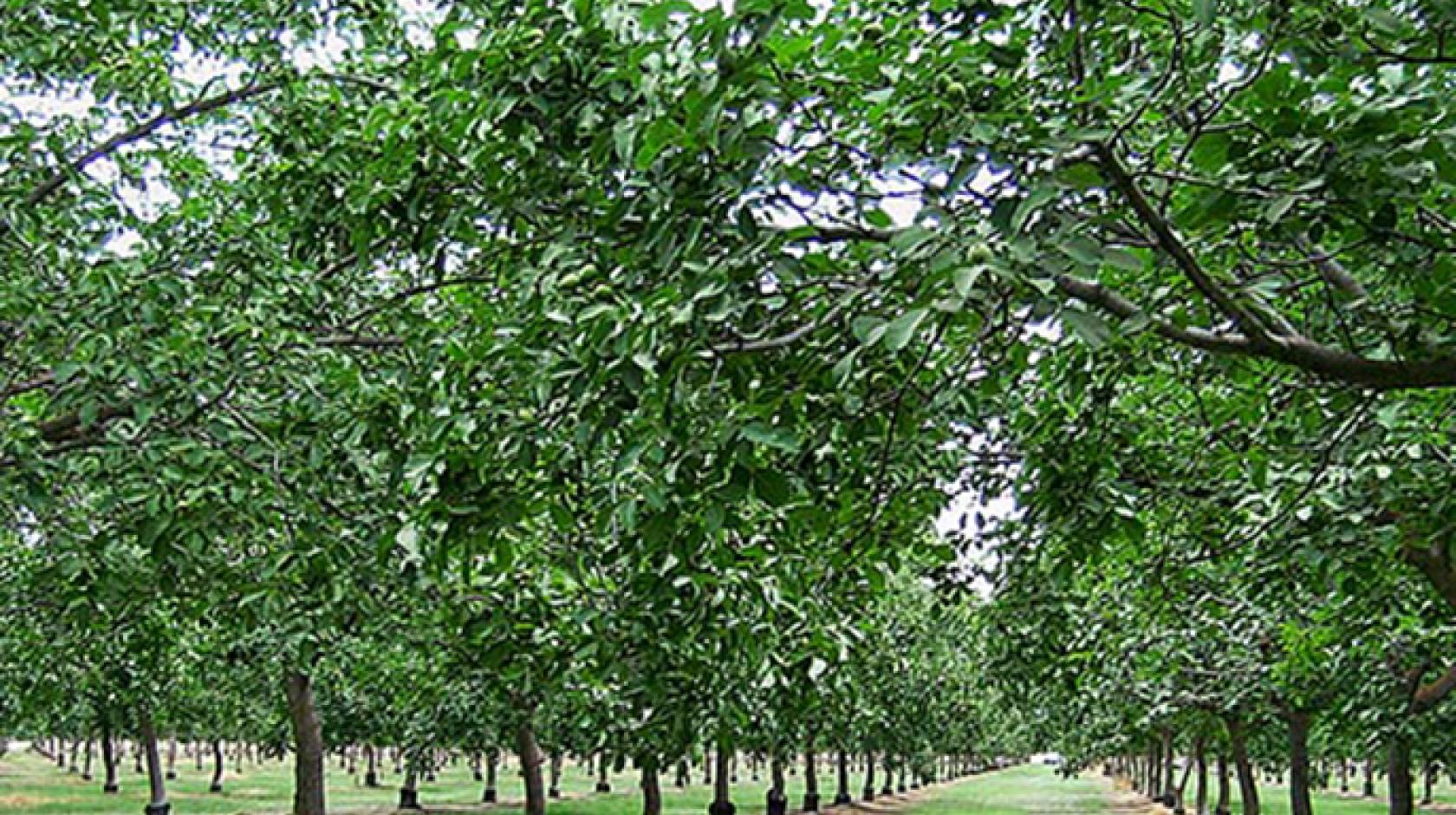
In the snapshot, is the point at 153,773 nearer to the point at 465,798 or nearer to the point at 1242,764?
the point at 465,798

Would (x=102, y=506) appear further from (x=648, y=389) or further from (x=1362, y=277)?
(x=1362, y=277)

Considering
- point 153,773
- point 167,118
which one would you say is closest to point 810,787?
point 153,773

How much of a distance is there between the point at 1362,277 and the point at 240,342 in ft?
17.4

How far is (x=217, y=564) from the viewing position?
7.16m

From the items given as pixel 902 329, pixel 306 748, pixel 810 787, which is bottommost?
pixel 810 787

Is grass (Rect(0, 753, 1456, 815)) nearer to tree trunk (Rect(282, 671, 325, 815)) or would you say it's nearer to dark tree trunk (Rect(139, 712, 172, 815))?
dark tree trunk (Rect(139, 712, 172, 815))

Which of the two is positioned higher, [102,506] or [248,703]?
[102,506]

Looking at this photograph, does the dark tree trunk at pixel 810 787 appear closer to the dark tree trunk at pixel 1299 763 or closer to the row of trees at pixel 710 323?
the dark tree trunk at pixel 1299 763

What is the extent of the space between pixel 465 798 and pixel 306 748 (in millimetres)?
26729

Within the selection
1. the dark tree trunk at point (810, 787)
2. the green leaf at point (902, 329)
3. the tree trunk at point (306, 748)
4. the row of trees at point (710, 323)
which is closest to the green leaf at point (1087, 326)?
the row of trees at point (710, 323)

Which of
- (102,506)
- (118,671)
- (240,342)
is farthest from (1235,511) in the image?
(118,671)

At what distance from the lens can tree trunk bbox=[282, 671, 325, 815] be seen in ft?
67.6

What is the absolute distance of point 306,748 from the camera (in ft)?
68.3

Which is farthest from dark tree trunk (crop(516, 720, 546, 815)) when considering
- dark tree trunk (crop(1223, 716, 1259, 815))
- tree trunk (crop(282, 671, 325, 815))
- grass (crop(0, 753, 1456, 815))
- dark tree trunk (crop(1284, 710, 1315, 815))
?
dark tree trunk (crop(1284, 710, 1315, 815))
